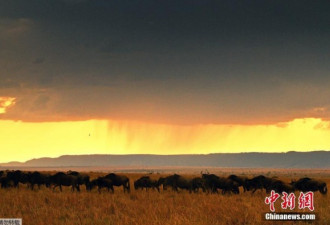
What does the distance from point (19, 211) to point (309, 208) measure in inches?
513

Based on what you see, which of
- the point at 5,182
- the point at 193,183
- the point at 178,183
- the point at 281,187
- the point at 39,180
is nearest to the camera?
the point at 281,187

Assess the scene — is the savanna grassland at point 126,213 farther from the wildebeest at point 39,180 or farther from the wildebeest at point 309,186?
the wildebeest at point 39,180

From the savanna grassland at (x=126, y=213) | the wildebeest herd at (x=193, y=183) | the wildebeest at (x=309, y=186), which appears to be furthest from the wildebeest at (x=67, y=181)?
the wildebeest at (x=309, y=186)

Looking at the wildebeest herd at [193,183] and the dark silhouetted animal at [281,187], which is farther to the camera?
the wildebeest herd at [193,183]

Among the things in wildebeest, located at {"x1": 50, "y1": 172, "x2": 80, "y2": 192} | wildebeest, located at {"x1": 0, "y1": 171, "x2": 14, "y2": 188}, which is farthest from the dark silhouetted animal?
wildebeest, located at {"x1": 0, "y1": 171, "x2": 14, "y2": 188}

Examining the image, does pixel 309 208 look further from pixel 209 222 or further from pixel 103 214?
pixel 103 214

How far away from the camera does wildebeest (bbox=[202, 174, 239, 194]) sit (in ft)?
103

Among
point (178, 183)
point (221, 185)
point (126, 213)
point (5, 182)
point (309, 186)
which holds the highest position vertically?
point (5, 182)

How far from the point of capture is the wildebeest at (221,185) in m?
31.5

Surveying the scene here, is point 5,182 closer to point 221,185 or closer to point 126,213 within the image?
point 221,185

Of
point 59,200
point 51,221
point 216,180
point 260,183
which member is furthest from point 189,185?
point 51,221

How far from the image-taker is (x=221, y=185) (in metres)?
31.9

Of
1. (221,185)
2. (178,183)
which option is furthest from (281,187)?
(178,183)

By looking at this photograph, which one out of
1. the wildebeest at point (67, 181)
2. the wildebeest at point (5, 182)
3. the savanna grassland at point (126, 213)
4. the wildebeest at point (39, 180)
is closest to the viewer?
the savanna grassland at point (126, 213)
